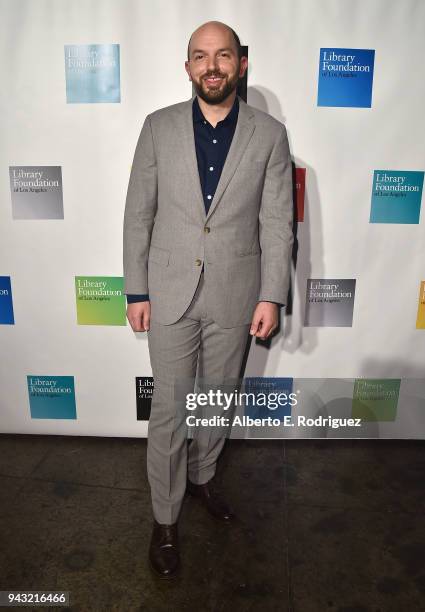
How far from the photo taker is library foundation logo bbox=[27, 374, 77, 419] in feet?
8.59

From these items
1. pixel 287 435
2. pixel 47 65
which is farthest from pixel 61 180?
pixel 287 435

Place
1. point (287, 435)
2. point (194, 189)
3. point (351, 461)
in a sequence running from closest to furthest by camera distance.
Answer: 1. point (194, 189)
2. point (351, 461)
3. point (287, 435)

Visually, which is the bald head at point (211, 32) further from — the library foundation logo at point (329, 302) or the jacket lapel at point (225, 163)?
the library foundation logo at point (329, 302)

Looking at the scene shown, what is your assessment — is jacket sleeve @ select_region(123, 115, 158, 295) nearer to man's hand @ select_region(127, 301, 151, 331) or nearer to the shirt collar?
man's hand @ select_region(127, 301, 151, 331)

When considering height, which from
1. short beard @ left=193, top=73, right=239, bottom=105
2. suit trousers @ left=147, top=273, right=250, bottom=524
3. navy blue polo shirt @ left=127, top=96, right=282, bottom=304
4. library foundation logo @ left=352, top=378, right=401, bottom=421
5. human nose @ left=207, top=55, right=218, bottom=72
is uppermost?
human nose @ left=207, top=55, right=218, bottom=72

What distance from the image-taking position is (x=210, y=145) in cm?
175

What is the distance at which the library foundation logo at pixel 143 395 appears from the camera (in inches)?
103

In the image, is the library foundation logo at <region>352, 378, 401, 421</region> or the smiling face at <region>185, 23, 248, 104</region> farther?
the library foundation logo at <region>352, 378, 401, 421</region>

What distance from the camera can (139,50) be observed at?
222 centimetres

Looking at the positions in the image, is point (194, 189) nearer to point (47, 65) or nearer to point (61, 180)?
point (61, 180)

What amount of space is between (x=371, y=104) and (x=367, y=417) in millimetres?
1619

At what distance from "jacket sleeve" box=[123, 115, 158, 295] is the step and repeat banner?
0.59 meters

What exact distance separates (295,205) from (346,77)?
2.01 feet

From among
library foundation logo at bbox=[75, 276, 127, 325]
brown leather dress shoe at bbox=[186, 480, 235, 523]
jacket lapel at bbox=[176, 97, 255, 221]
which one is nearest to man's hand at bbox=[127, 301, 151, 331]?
jacket lapel at bbox=[176, 97, 255, 221]
